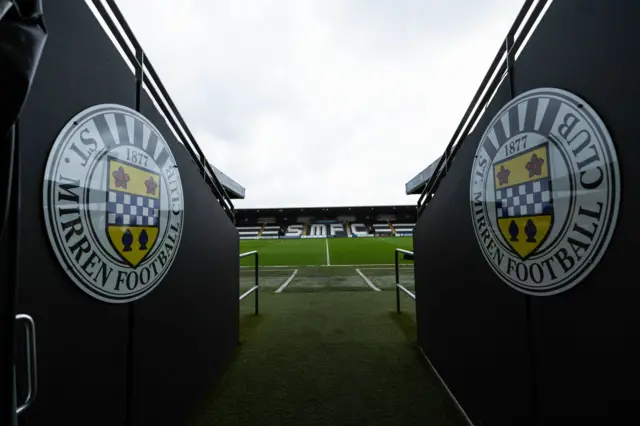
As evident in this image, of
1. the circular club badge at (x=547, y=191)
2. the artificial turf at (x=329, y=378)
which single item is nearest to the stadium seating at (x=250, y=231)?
the artificial turf at (x=329, y=378)

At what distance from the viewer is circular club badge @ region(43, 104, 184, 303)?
1137mm

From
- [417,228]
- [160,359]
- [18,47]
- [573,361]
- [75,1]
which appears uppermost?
[75,1]

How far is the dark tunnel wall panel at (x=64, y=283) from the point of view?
102 cm

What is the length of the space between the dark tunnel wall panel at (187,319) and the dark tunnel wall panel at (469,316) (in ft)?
6.24

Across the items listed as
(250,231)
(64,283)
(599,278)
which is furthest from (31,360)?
(250,231)

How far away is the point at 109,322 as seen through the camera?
132cm

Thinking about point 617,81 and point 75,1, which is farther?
point 75,1

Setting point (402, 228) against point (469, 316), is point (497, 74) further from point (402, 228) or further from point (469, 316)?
point (402, 228)

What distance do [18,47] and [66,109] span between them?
1.88 ft

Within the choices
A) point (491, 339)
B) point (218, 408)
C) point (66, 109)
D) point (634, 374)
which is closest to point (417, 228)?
point (491, 339)

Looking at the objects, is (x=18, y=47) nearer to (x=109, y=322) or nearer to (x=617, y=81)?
(x=109, y=322)

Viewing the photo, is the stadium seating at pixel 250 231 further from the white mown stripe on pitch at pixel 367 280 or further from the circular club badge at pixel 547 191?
the circular club badge at pixel 547 191

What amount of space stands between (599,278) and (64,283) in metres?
2.07

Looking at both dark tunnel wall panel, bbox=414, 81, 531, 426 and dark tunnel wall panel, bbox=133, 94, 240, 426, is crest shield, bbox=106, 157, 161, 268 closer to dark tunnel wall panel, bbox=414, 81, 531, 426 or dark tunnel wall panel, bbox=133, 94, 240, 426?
dark tunnel wall panel, bbox=133, 94, 240, 426
